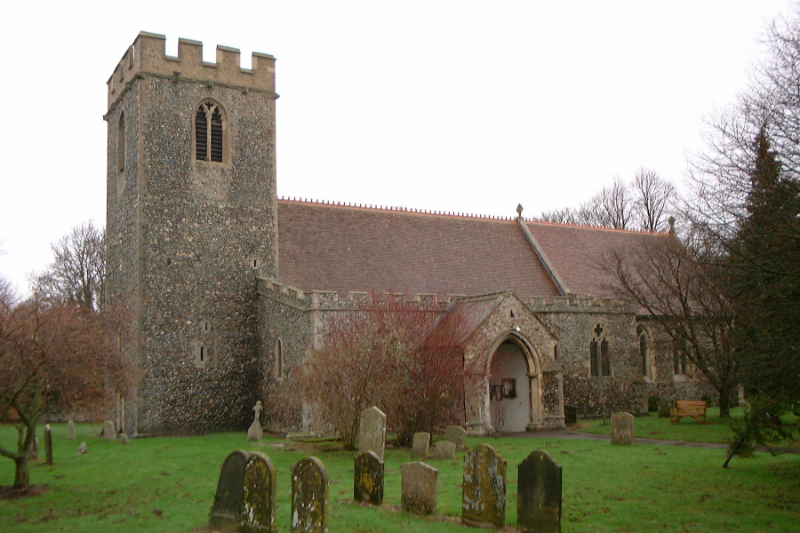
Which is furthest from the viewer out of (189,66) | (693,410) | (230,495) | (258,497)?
(189,66)

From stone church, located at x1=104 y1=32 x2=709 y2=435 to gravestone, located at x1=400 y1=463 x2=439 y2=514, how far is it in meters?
10.4

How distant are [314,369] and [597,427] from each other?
10.3m

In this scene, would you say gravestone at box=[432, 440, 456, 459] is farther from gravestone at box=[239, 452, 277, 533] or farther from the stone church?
gravestone at box=[239, 452, 277, 533]

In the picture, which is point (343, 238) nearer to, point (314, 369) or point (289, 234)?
point (289, 234)

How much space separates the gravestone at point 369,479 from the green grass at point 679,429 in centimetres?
1113

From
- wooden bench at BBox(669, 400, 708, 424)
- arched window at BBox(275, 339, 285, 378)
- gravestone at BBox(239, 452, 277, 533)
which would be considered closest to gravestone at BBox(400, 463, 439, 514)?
gravestone at BBox(239, 452, 277, 533)

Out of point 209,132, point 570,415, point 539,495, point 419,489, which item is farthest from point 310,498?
point 209,132

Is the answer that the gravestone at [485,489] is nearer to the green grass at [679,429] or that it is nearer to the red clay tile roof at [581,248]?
the green grass at [679,429]

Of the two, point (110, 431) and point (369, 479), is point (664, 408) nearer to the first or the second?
point (369, 479)

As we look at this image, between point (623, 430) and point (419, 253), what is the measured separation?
1181 cm

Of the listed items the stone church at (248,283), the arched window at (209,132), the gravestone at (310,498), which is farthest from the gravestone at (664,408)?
the gravestone at (310,498)

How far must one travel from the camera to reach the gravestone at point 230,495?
9422mm

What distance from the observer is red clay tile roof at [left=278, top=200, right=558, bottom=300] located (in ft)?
83.6

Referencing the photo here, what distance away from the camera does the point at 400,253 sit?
27406mm
